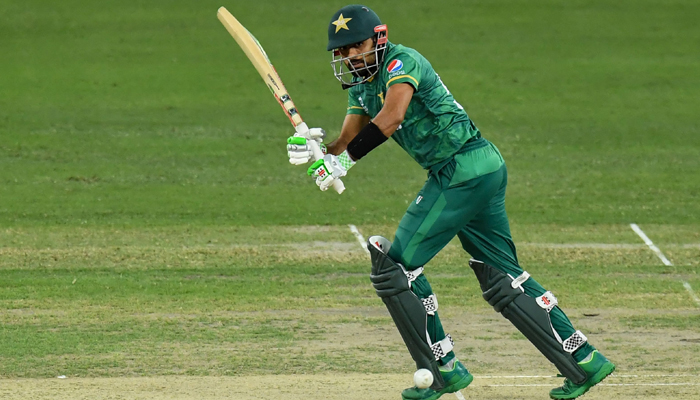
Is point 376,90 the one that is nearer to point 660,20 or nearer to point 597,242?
point 597,242

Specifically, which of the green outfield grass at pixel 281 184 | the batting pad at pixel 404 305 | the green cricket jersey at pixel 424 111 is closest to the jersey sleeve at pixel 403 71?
the green cricket jersey at pixel 424 111

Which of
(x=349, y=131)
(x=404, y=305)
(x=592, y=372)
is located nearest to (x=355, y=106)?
(x=349, y=131)

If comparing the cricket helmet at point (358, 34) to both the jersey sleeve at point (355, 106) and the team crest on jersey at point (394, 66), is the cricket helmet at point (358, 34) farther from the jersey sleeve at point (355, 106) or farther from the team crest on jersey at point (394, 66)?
the jersey sleeve at point (355, 106)

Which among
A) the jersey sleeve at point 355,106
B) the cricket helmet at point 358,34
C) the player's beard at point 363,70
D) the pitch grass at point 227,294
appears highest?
the cricket helmet at point 358,34

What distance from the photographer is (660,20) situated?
72.0 feet

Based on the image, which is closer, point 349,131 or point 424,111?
point 424,111

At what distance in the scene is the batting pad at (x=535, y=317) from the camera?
5676 mm

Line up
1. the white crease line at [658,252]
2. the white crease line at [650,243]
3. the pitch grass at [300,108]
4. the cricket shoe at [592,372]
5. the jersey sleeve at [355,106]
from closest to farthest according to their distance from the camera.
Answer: the cricket shoe at [592,372] < the jersey sleeve at [355,106] < the white crease line at [658,252] < the white crease line at [650,243] < the pitch grass at [300,108]

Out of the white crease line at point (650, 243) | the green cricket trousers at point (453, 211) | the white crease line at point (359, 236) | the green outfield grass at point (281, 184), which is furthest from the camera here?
the white crease line at point (359, 236)

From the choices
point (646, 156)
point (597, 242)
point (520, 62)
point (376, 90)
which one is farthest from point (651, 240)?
point (520, 62)

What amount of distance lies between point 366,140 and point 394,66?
405 mm

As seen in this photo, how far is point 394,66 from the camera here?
17.6ft

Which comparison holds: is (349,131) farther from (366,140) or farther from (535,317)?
(535,317)

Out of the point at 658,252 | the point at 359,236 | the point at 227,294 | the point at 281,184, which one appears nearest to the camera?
the point at 227,294
